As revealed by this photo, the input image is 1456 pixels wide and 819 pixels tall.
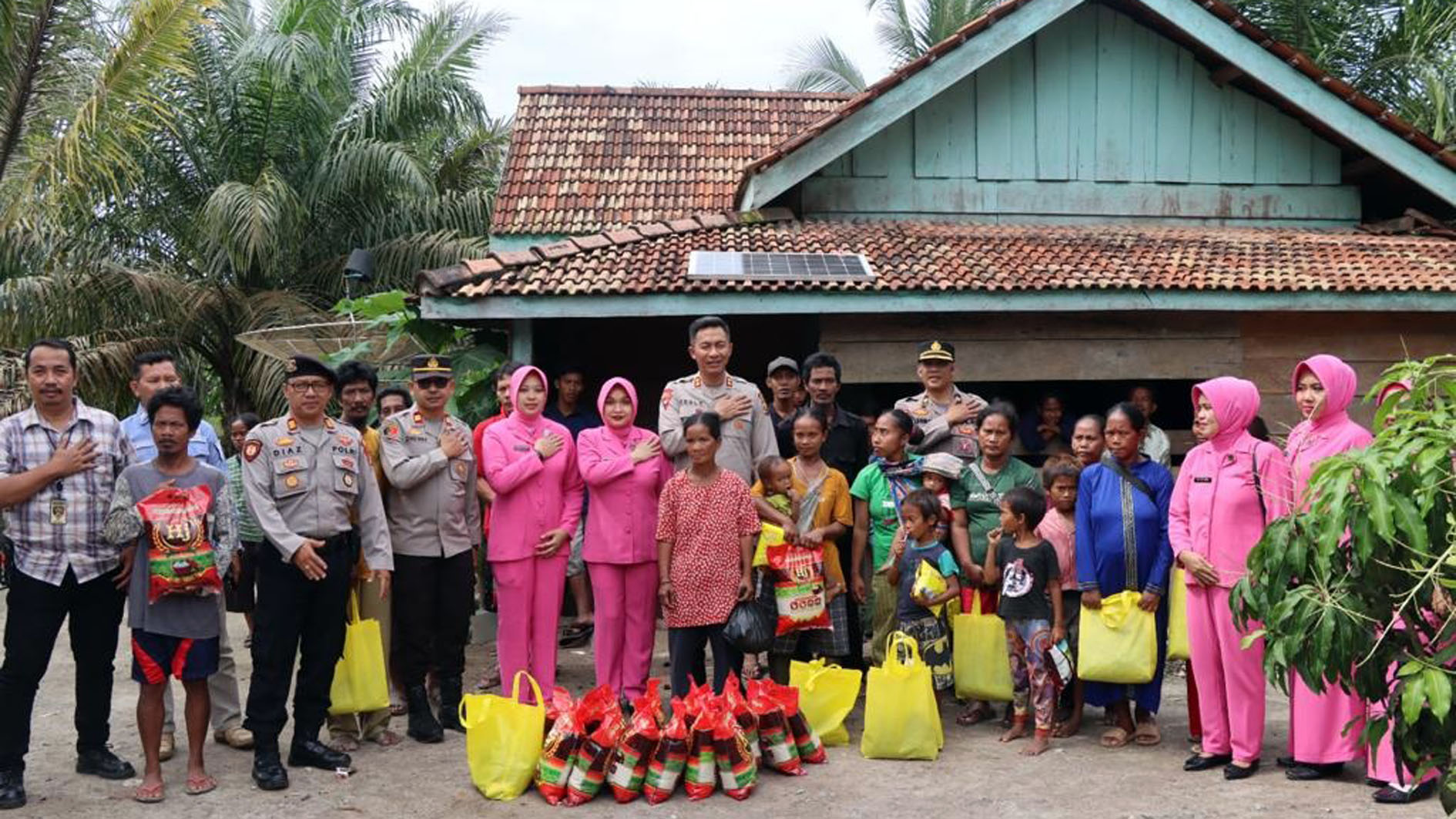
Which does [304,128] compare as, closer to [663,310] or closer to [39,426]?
[663,310]

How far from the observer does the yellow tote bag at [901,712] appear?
600 centimetres

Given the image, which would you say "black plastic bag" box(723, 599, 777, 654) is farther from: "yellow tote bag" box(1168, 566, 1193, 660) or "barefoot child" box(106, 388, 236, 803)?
"barefoot child" box(106, 388, 236, 803)

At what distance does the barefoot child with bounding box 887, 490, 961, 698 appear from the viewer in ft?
21.1

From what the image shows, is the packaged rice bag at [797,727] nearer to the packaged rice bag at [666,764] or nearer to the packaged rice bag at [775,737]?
the packaged rice bag at [775,737]

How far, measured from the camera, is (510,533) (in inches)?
261

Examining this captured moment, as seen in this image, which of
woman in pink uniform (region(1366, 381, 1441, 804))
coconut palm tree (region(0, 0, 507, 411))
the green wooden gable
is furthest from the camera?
coconut palm tree (region(0, 0, 507, 411))

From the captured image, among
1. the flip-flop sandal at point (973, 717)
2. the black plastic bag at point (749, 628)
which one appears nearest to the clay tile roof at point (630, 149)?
the black plastic bag at point (749, 628)

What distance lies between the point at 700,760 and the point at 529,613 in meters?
1.50

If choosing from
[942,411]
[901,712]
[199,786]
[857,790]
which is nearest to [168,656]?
[199,786]

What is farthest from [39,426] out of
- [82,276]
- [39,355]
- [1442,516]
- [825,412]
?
[82,276]

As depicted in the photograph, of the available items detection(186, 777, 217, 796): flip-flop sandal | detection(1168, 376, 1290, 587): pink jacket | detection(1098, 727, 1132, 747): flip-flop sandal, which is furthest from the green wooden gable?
detection(186, 777, 217, 796): flip-flop sandal

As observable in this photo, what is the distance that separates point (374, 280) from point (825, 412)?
11790 mm

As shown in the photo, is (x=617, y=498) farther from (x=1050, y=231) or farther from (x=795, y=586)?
(x=1050, y=231)

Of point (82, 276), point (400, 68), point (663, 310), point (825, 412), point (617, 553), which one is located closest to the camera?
point (617, 553)
